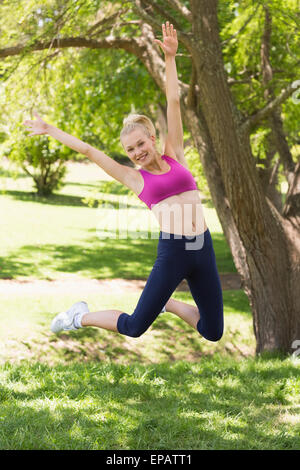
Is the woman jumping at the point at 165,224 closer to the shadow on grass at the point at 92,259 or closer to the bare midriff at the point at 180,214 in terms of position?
the bare midriff at the point at 180,214

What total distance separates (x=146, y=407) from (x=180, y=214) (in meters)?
1.69

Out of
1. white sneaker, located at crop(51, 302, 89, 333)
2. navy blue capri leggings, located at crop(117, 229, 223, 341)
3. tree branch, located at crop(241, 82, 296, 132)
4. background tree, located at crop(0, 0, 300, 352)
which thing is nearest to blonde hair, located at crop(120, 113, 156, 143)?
navy blue capri leggings, located at crop(117, 229, 223, 341)

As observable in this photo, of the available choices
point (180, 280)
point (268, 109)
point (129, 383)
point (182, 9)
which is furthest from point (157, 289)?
point (182, 9)

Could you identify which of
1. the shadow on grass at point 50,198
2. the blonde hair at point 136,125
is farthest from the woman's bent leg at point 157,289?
the shadow on grass at point 50,198

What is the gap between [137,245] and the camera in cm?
1808

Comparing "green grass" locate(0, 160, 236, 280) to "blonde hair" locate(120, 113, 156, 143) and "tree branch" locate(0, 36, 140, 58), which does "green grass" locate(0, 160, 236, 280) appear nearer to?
"tree branch" locate(0, 36, 140, 58)

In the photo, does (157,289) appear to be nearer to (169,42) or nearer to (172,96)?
(172,96)

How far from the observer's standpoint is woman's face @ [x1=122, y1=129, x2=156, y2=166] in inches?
150

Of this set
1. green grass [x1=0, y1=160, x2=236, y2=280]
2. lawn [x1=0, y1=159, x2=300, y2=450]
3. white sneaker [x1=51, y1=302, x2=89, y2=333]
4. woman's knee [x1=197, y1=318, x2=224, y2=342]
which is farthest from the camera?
green grass [x1=0, y1=160, x2=236, y2=280]

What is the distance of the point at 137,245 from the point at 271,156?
21.3ft

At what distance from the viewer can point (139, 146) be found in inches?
151

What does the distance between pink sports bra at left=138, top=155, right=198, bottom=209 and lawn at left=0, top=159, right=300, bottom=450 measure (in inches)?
62.8
